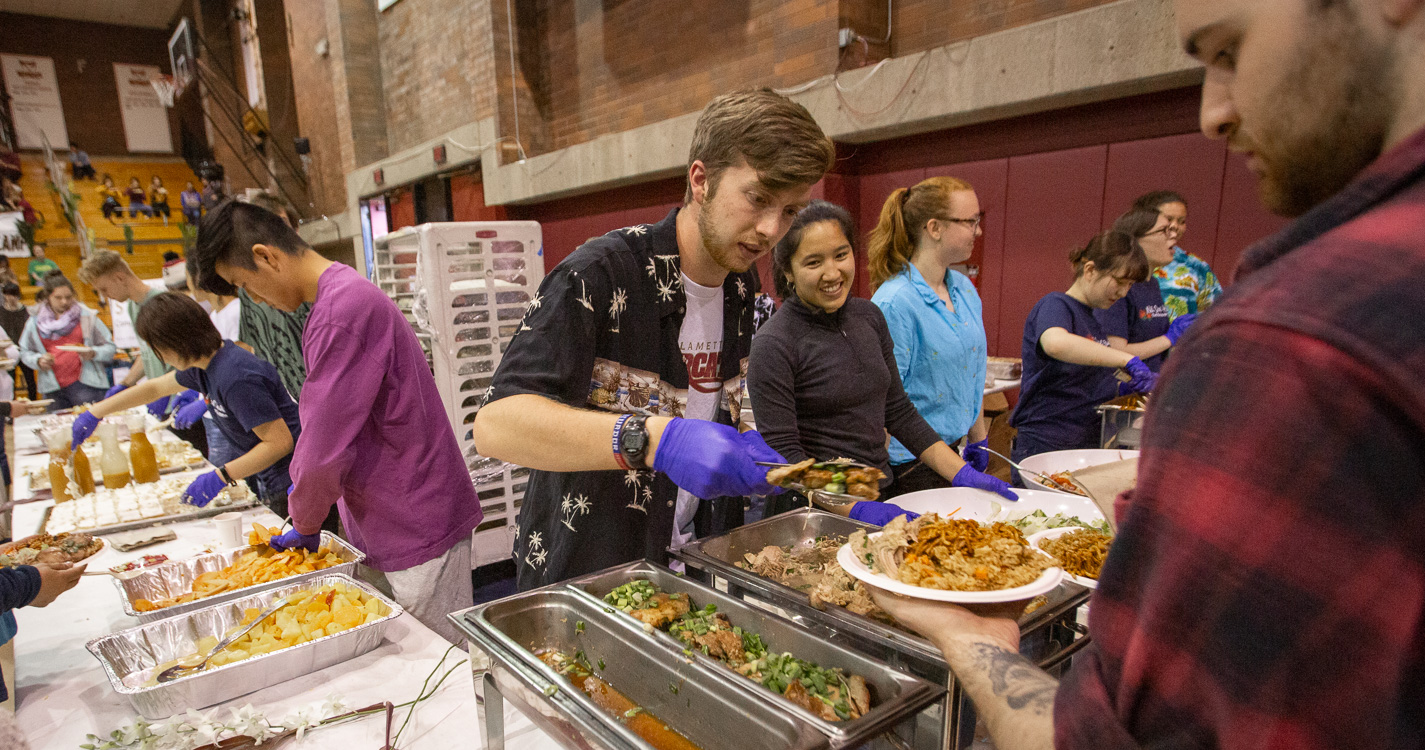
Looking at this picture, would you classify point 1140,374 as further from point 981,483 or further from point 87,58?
point 87,58

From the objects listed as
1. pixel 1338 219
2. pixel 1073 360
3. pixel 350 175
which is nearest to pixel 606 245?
pixel 1338 219

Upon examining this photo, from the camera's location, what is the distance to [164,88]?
1561 cm

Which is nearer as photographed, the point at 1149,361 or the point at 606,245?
the point at 606,245

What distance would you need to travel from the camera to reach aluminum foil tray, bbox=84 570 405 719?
1.39 m

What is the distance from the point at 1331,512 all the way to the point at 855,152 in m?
5.59

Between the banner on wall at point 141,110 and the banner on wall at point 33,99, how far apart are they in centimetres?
116

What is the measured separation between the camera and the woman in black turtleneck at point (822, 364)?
221 centimetres

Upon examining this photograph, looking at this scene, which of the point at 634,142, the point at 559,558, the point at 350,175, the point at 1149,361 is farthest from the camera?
the point at 350,175

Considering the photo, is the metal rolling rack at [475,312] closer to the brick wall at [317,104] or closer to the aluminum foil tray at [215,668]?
the aluminum foil tray at [215,668]

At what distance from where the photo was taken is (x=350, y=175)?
37.6 feet

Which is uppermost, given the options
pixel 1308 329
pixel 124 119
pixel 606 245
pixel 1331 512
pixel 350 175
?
pixel 124 119

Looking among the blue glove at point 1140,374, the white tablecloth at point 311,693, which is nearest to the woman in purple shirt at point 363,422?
the white tablecloth at point 311,693

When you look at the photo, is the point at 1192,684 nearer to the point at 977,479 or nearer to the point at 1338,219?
the point at 1338,219

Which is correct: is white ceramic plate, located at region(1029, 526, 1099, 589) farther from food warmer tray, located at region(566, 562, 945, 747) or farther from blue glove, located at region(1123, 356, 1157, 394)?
blue glove, located at region(1123, 356, 1157, 394)
